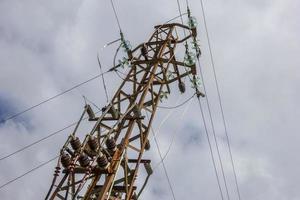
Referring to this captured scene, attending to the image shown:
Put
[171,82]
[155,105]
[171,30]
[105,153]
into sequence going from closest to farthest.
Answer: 1. [105,153]
2. [155,105]
3. [171,82]
4. [171,30]

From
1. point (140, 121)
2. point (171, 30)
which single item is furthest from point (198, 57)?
point (140, 121)

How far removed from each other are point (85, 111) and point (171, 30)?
647 cm

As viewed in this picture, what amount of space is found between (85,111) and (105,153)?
7.27 ft

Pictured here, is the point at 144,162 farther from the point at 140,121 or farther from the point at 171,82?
the point at 171,82

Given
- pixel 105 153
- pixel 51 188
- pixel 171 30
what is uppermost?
pixel 171 30

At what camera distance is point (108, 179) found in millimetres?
15016

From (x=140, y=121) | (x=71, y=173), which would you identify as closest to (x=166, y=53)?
(x=140, y=121)

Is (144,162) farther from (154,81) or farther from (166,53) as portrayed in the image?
(166,53)

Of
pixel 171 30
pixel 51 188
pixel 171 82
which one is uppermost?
pixel 171 30

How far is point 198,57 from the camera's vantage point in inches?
920

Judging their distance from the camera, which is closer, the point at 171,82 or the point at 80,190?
the point at 80,190

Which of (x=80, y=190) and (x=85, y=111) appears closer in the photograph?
(x=80, y=190)

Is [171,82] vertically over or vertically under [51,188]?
over

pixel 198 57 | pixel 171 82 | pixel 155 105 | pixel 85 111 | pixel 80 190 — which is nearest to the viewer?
pixel 80 190
